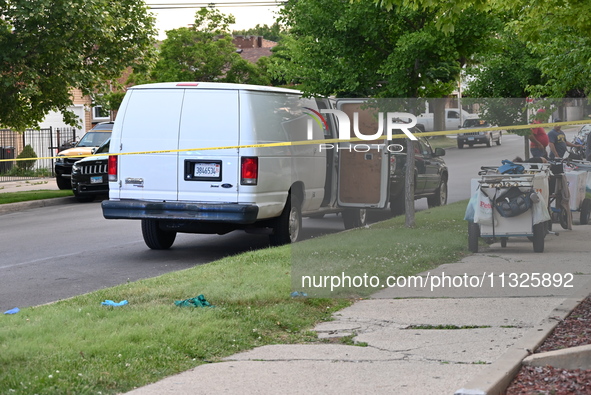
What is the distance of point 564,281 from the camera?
845 centimetres

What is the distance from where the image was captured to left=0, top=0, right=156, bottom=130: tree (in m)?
19.2

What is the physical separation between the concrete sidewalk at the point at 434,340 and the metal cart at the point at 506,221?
11 centimetres

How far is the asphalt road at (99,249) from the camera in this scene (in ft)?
29.8

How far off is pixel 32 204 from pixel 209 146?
11.8 metres

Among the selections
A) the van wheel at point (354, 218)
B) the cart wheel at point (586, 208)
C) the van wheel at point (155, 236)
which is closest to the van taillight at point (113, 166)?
the van wheel at point (155, 236)

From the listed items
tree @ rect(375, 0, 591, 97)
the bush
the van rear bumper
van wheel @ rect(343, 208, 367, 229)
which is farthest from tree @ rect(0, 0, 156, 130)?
the bush

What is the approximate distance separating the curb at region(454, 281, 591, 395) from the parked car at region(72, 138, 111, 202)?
53.0 feet

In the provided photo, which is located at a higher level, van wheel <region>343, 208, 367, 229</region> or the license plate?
the license plate

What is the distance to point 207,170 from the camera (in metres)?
11.4

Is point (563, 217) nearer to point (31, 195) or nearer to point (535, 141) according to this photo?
point (535, 141)

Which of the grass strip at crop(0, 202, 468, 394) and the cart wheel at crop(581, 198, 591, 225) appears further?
the cart wheel at crop(581, 198, 591, 225)

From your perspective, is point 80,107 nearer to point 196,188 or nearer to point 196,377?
point 196,188

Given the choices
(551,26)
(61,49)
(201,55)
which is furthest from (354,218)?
(201,55)

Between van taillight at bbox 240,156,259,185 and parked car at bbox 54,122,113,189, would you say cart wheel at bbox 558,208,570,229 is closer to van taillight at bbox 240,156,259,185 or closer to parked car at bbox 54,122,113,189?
van taillight at bbox 240,156,259,185
